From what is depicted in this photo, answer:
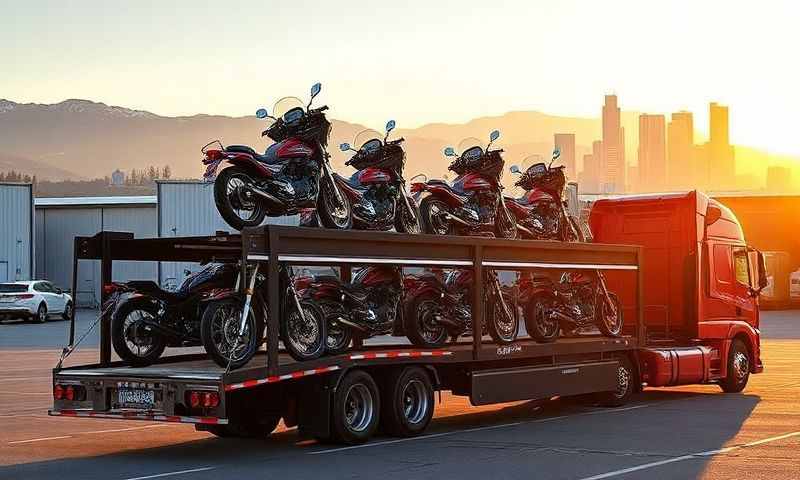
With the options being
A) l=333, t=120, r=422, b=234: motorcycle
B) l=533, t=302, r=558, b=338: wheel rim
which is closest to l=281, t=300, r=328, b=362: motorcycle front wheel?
l=333, t=120, r=422, b=234: motorcycle

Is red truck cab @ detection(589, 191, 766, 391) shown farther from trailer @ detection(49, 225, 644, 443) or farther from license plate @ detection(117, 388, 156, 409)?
license plate @ detection(117, 388, 156, 409)

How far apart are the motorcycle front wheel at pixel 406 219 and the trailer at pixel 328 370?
0.98 meters

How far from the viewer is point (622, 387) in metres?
20.1

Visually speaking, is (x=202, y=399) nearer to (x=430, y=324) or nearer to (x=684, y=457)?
(x=430, y=324)

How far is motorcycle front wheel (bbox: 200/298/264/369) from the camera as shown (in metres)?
13.5

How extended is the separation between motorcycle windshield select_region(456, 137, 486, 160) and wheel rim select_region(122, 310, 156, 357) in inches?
220

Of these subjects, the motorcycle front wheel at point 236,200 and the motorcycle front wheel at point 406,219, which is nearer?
A: the motorcycle front wheel at point 236,200

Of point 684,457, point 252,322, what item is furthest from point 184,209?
point 684,457

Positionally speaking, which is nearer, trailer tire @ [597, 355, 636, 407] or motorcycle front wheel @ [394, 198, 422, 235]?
motorcycle front wheel @ [394, 198, 422, 235]

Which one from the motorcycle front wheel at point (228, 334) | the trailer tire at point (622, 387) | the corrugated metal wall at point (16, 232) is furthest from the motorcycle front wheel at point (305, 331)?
the corrugated metal wall at point (16, 232)

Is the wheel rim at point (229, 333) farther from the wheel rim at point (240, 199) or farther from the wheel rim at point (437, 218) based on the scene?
the wheel rim at point (437, 218)

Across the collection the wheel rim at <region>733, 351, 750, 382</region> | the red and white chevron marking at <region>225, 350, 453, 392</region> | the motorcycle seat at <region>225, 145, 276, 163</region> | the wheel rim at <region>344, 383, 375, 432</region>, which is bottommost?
the wheel rim at <region>733, 351, 750, 382</region>

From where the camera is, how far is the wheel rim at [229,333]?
13.5m

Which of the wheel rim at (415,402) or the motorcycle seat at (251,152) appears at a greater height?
the motorcycle seat at (251,152)
